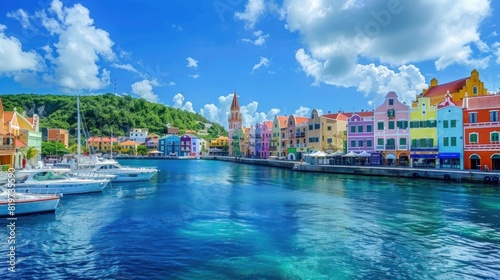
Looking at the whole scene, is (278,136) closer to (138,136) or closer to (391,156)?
(391,156)

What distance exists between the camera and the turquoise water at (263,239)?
12391mm

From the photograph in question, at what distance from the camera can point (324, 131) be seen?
68.9 meters

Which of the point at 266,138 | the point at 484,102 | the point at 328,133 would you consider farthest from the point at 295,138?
the point at 484,102

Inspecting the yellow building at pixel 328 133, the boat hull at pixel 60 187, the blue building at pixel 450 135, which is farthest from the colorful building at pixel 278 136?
the boat hull at pixel 60 187

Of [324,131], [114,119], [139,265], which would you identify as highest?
[114,119]

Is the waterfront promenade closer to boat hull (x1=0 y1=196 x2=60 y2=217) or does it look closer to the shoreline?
the shoreline

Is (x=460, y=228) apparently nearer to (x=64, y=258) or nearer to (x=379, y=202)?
(x=379, y=202)

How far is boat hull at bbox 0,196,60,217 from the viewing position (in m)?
19.7

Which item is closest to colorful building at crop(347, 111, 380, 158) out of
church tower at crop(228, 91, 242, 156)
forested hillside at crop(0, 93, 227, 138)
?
church tower at crop(228, 91, 242, 156)

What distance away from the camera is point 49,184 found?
95.3ft

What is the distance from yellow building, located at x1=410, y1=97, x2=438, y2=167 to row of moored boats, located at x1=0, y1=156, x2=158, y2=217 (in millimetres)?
38160

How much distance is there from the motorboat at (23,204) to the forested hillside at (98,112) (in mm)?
135694

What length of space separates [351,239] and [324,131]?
53915mm

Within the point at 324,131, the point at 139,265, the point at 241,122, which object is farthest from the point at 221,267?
the point at 241,122
